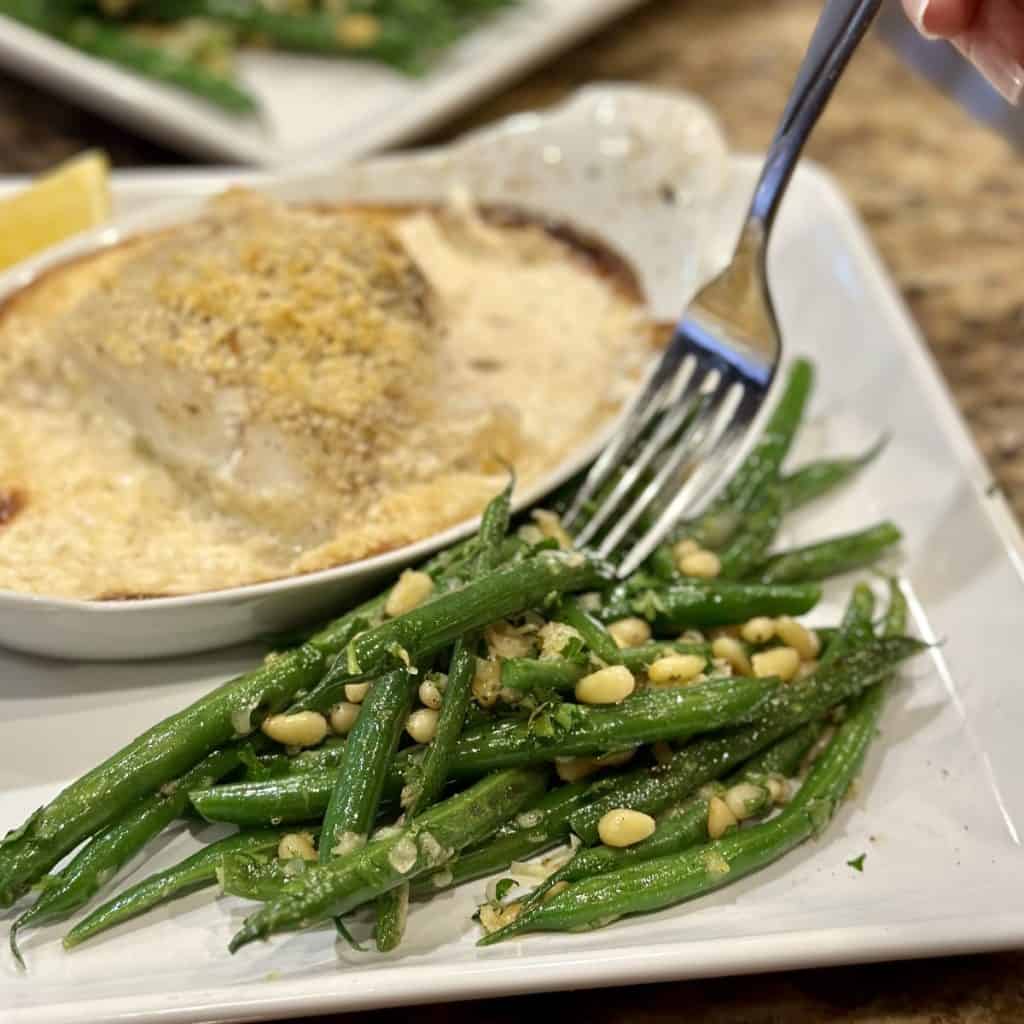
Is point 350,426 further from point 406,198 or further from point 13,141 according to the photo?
point 13,141

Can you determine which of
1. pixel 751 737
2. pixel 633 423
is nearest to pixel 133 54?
pixel 633 423

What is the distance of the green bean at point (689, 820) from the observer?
2.50 meters

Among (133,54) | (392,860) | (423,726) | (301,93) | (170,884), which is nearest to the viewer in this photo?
(392,860)

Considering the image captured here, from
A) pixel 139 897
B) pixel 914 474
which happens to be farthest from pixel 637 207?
pixel 139 897

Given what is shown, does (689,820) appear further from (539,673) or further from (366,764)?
(366,764)

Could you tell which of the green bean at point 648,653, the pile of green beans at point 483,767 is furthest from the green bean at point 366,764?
the green bean at point 648,653

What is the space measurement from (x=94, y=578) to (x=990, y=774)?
7.61 ft

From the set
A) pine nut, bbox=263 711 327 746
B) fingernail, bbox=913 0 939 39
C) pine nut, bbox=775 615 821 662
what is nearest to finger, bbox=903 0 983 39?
fingernail, bbox=913 0 939 39

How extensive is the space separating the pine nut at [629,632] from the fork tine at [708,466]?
22 cm

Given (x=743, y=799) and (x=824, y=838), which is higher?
(x=743, y=799)

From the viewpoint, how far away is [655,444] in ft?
10.9

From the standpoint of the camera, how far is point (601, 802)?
2.63m

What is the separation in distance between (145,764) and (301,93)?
12.9 feet

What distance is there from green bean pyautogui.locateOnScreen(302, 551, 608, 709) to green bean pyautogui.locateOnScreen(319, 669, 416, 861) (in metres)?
0.06
